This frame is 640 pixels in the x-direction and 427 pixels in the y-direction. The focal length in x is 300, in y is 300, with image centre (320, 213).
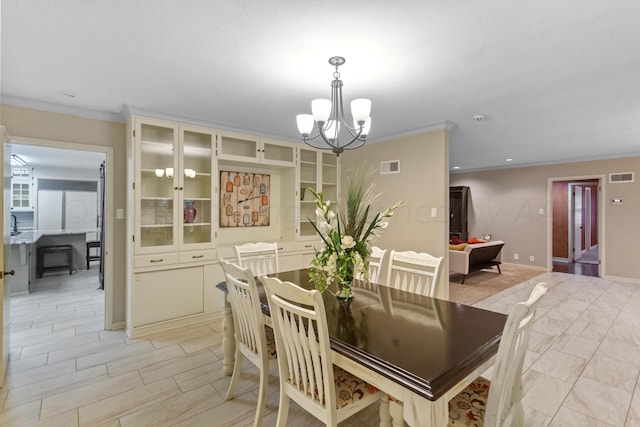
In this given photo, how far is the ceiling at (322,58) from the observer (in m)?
1.62

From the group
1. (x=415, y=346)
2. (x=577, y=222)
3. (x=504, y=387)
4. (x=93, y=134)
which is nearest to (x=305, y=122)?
(x=415, y=346)

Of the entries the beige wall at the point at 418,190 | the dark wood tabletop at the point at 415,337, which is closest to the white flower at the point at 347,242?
the dark wood tabletop at the point at 415,337

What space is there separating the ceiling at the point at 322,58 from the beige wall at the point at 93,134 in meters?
0.11

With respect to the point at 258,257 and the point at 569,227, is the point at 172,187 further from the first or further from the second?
the point at 569,227

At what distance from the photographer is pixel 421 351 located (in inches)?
49.1

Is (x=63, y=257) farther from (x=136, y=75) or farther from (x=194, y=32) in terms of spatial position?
(x=194, y=32)

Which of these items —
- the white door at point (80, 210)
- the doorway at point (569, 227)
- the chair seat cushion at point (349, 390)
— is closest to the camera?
the chair seat cushion at point (349, 390)

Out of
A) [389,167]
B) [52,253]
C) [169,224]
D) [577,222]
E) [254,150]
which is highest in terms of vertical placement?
[254,150]

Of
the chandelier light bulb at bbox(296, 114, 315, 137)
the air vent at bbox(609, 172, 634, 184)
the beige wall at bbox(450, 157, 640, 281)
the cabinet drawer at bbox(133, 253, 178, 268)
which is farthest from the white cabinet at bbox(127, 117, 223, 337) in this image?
the air vent at bbox(609, 172, 634, 184)

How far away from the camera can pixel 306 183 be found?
475 centimetres

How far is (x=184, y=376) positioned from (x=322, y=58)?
8.72ft

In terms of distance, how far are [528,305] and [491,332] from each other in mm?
439

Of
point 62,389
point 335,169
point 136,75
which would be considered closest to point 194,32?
point 136,75

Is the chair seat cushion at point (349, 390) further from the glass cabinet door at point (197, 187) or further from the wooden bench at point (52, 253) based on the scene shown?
the wooden bench at point (52, 253)
